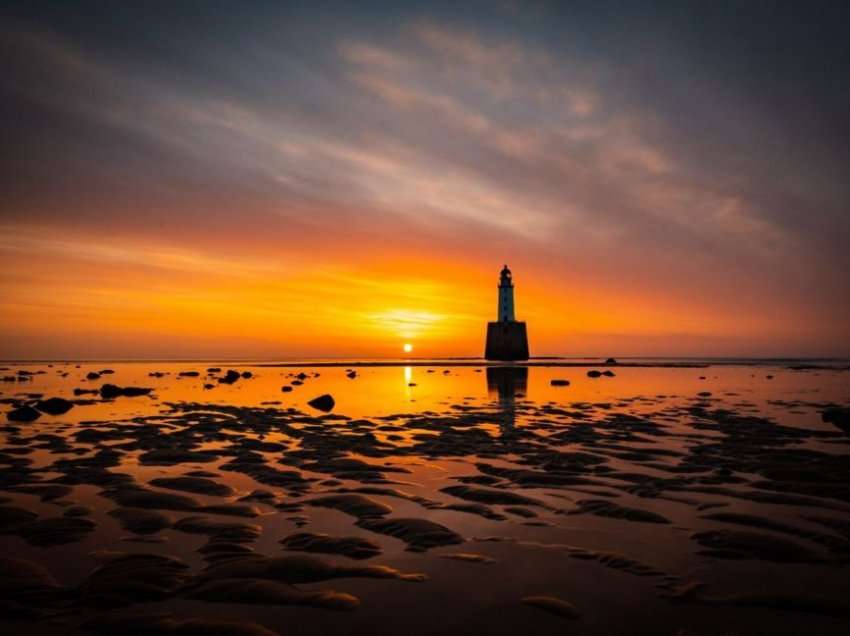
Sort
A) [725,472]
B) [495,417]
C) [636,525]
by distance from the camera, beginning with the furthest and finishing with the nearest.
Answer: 1. [495,417]
2. [725,472]
3. [636,525]

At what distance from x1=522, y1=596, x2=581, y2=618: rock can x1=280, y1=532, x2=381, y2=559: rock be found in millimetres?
1712

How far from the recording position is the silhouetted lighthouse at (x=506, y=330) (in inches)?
3903

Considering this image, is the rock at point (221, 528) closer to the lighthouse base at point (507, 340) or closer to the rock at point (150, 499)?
the rock at point (150, 499)

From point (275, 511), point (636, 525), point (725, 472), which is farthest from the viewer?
point (725, 472)

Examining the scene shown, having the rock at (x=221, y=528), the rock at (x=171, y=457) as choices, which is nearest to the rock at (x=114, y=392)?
the rock at (x=171, y=457)

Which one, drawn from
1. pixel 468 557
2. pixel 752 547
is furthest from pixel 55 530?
pixel 752 547

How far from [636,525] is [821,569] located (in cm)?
177

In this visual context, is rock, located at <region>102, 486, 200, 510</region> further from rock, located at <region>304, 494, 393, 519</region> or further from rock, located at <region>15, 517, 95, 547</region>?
rock, located at <region>304, 494, 393, 519</region>

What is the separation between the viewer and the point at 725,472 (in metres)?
8.53

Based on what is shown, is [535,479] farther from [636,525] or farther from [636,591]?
[636,591]

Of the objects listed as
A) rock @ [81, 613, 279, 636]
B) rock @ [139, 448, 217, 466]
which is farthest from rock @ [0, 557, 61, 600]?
rock @ [139, 448, 217, 466]

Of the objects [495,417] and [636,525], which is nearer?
[636,525]

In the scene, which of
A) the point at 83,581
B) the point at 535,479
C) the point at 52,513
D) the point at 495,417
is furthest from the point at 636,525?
the point at 495,417

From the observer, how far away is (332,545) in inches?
204
